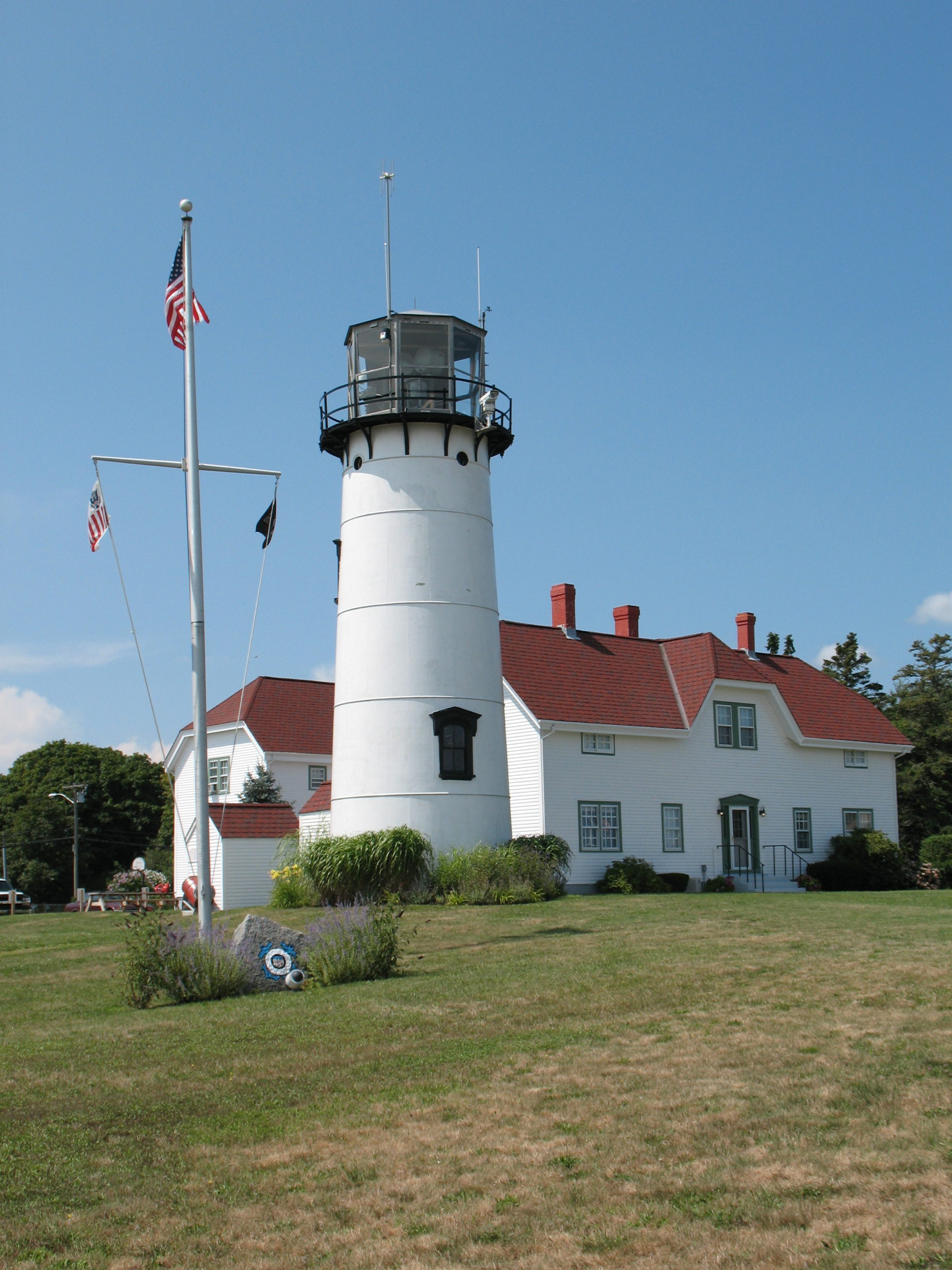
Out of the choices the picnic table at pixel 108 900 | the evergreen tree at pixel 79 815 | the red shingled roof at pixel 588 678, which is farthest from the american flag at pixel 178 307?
the evergreen tree at pixel 79 815

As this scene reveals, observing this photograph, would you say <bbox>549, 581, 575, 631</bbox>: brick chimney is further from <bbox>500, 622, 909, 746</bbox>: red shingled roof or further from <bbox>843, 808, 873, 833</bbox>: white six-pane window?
<bbox>843, 808, 873, 833</bbox>: white six-pane window

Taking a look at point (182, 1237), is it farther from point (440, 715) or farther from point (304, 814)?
point (304, 814)

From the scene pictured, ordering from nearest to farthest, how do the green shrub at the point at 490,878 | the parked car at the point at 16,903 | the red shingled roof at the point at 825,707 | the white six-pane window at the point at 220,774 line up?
the green shrub at the point at 490,878 < the red shingled roof at the point at 825,707 < the white six-pane window at the point at 220,774 < the parked car at the point at 16,903

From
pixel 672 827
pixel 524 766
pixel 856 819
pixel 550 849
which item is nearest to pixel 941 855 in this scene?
pixel 856 819

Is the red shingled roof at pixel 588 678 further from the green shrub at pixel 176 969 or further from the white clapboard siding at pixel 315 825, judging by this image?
the green shrub at pixel 176 969

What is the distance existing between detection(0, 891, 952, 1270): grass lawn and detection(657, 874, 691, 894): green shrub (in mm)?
18910

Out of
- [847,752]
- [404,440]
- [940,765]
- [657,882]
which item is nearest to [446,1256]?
[404,440]

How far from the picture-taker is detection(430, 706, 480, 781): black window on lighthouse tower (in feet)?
86.7

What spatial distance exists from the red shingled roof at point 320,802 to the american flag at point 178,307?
17900 mm

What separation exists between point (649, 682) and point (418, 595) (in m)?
11.4

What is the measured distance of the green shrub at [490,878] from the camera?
25.0 meters

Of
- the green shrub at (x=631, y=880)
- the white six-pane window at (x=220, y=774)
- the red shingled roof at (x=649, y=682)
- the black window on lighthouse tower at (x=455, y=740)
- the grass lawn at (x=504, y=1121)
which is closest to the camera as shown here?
the grass lawn at (x=504, y=1121)

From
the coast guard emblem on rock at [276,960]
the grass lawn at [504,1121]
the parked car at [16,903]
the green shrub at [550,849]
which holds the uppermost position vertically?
the green shrub at [550,849]

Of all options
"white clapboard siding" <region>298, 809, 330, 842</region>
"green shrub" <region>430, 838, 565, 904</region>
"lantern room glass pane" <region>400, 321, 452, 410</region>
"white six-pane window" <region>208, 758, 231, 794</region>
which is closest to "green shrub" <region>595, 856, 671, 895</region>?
"green shrub" <region>430, 838, 565, 904</region>
